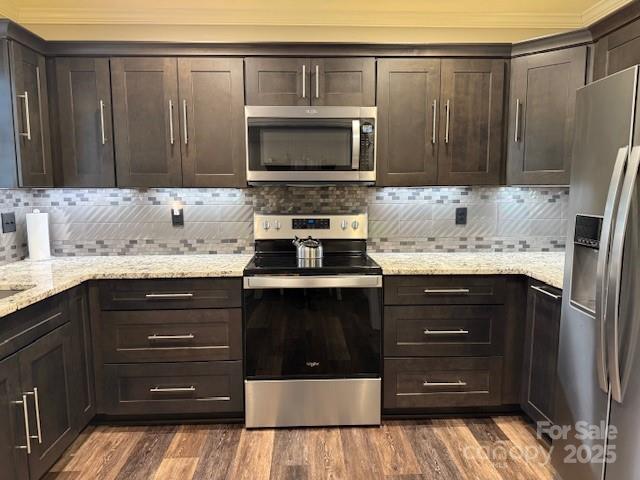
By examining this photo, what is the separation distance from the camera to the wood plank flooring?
1944 millimetres

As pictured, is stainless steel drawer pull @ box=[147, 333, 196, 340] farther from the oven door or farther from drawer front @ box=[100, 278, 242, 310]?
the oven door

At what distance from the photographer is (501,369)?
2.34 meters

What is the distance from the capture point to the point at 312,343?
2281mm

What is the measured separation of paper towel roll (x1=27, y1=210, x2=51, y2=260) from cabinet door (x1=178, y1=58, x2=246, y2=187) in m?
Answer: 0.95

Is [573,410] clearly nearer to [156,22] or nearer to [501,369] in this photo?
[501,369]

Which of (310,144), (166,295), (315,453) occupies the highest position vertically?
(310,144)

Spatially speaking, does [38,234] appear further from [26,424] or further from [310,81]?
[310,81]

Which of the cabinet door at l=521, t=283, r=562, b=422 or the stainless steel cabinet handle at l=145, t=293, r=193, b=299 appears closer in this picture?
the cabinet door at l=521, t=283, r=562, b=422

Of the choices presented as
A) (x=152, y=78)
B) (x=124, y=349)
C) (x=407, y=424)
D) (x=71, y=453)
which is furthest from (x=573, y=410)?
(x=152, y=78)

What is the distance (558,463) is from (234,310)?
5.55ft

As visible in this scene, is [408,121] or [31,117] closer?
[31,117]

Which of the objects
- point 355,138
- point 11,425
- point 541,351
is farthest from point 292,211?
point 11,425

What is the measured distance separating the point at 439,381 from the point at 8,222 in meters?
2.69

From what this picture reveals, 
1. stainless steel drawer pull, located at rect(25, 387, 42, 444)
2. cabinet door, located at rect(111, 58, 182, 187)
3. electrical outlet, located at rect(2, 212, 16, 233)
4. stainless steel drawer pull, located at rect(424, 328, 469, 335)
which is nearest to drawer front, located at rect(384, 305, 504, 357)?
stainless steel drawer pull, located at rect(424, 328, 469, 335)
